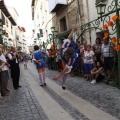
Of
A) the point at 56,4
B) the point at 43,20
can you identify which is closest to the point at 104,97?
the point at 56,4

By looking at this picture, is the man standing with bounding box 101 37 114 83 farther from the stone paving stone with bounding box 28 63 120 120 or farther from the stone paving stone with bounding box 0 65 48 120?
the stone paving stone with bounding box 0 65 48 120

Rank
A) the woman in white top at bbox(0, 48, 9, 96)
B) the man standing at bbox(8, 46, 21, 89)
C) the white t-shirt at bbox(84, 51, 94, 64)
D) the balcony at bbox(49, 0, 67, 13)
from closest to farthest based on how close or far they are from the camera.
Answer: the woman in white top at bbox(0, 48, 9, 96) < the man standing at bbox(8, 46, 21, 89) < the white t-shirt at bbox(84, 51, 94, 64) < the balcony at bbox(49, 0, 67, 13)

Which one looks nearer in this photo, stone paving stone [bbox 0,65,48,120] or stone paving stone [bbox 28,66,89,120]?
stone paving stone [bbox 28,66,89,120]

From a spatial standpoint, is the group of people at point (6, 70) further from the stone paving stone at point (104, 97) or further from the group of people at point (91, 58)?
the stone paving stone at point (104, 97)

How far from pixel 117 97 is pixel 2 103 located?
311 centimetres

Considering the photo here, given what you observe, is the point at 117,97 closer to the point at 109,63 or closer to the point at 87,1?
the point at 109,63

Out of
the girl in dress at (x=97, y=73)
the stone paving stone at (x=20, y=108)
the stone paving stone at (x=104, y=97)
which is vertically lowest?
the stone paving stone at (x=20, y=108)

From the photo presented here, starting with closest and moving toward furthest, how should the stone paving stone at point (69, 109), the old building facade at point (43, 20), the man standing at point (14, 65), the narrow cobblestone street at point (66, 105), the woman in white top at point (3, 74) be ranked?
the stone paving stone at point (69, 109), the narrow cobblestone street at point (66, 105), the woman in white top at point (3, 74), the man standing at point (14, 65), the old building facade at point (43, 20)

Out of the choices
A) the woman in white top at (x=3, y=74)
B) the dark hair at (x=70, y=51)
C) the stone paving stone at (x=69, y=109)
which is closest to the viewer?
the stone paving stone at (x=69, y=109)

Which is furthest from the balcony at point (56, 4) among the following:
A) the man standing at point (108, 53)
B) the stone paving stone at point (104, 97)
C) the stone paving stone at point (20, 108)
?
the stone paving stone at point (20, 108)

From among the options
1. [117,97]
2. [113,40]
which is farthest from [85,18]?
[117,97]

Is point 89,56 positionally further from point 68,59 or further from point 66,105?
point 66,105

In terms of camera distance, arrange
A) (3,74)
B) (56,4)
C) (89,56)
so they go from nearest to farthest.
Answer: (3,74) → (89,56) → (56,4)

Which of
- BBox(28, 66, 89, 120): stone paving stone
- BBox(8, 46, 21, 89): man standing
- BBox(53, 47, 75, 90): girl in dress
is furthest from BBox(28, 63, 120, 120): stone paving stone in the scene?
BBox(8, 46, 21, 89): man standing
